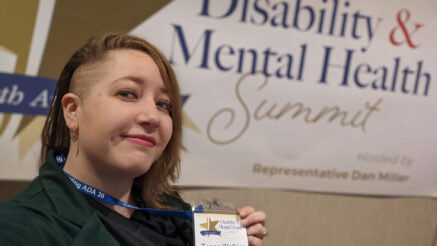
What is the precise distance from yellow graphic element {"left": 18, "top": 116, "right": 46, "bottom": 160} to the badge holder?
0.70 m

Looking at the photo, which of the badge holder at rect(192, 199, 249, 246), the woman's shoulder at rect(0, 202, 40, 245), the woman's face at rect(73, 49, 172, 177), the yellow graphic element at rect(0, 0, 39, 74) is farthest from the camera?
the yellow graphic element at rect(0, 0, 39, 74)

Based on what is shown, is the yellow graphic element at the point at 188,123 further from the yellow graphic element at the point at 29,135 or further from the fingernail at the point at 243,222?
the fingernail at the point at 243,222

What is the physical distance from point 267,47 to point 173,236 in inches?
35.3

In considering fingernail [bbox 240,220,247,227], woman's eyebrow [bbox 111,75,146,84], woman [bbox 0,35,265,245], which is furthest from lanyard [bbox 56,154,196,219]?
woman's eyebrow [bbox 111,75,146,84]

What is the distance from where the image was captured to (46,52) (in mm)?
1411

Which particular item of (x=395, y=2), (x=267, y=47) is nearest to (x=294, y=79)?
(x=267, y=47)

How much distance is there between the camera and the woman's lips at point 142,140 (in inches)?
34.4

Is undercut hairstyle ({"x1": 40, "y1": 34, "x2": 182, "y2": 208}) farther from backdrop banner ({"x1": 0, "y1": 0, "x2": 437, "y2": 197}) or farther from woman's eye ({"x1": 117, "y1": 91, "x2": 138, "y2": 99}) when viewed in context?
backdrop banner ({"x1": 0, "y1": 0, "x2": 437, "y2": 197})

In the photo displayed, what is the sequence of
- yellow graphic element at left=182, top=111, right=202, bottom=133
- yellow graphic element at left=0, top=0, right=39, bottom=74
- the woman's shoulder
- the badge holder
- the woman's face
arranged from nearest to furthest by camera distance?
the woman's shoulder → the woman's face → the badge holder → yellow graphic element at left=0, top=0, right=39, bottom=74 → yellow graphic element at left=182, top=111, right=202, bottom=133

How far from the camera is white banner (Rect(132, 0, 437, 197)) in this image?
62.7 inches

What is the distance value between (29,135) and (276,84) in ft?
3.00

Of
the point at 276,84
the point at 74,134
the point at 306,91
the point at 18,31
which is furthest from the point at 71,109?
the point at 306,91

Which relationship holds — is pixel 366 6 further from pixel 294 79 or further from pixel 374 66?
pixel 294 79

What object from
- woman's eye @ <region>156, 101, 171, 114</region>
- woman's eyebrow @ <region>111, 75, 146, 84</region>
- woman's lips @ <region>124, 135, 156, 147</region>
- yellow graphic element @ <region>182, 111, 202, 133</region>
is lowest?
yellow graphic element @ <region>182, 111, 202, 133</region>
